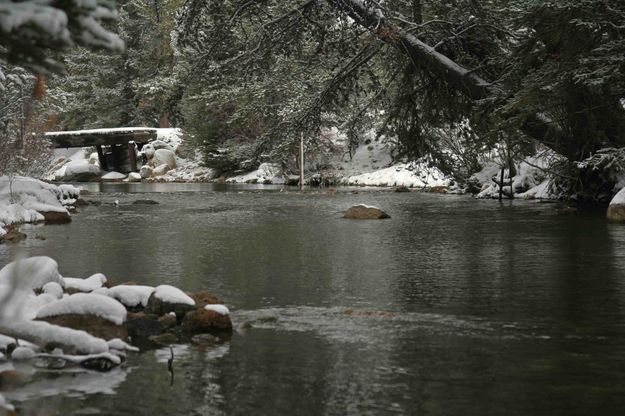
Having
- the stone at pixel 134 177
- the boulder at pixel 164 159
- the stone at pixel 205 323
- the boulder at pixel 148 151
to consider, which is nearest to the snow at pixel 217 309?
the stone at pixel 205 323

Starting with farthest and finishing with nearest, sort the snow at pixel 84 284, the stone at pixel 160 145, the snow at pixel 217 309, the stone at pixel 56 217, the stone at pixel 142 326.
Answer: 1. the stone at pixel 160 145
2. the stone at pixel 56 217
3. the snow at pixel 84 284
4. the snow at pixel 217 309
5. the stone at pixel 142 326

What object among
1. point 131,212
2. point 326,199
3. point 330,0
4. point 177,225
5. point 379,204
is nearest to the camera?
point 177,225

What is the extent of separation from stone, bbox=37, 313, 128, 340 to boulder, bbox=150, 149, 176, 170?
148ft

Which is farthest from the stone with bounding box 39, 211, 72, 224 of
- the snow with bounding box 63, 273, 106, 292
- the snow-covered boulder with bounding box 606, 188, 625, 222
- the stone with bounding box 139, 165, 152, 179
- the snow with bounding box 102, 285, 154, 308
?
the stone with bounding box 139, 165, 152, 179

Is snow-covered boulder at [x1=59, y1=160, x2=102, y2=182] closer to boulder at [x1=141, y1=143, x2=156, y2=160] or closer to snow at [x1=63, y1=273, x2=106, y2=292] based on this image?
boulder at [x1=141, y1=143, x2=156, y2=160]

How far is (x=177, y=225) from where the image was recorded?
782 inches

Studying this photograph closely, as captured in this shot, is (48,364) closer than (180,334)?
Yes

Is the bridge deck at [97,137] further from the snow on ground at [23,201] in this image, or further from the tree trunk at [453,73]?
the tree trunk at [453,73]

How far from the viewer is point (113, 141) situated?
48531 mm

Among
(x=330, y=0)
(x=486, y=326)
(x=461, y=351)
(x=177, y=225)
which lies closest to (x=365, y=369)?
(x=461, y=351)

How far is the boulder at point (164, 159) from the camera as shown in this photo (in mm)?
52219

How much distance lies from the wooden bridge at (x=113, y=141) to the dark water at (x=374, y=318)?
95.7 ft

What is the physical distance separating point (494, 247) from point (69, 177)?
130 feet

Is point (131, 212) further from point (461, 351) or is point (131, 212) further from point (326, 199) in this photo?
point (461, 351)
